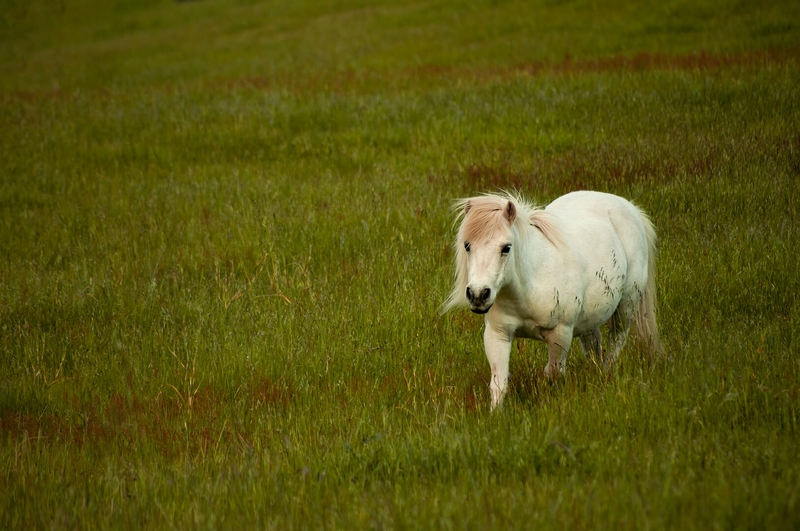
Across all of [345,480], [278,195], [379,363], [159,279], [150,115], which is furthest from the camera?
[150,115]

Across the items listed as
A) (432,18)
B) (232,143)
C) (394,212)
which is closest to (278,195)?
(394,212)

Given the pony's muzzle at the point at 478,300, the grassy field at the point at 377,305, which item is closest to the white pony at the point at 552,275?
the pony's muzzle at the point at 478,300

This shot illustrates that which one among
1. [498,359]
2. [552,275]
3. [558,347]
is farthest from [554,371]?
[552,275]

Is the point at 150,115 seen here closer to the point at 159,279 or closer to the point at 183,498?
the point at 159,279

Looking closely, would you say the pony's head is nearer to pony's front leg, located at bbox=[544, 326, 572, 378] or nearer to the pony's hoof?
pony's front leg, located at bbox=[544, 326, 572, 378]

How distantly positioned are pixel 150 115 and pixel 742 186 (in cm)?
1144

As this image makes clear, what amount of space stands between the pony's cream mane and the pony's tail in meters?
1.12

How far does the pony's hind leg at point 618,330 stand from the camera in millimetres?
5809

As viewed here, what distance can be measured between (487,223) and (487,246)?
0.17 metres

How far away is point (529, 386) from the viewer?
5336mm

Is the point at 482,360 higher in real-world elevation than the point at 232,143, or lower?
lower

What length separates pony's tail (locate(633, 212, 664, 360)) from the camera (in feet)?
18.6

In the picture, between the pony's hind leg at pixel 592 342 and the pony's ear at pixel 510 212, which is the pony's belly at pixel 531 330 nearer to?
the pony's ear at pixel 510 212

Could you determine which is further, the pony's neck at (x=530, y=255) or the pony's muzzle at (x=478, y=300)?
the pony's neck at (x=530, y=255)
